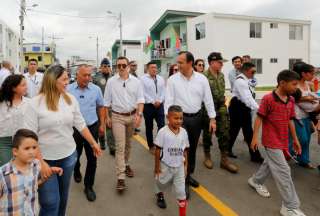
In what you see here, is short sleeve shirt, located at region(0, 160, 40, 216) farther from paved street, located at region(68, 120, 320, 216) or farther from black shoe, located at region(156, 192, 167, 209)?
black shoe, located at region(156, 192, 167, 209)

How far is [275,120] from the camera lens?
3936mm

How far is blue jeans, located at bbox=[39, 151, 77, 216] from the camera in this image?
2822 mm

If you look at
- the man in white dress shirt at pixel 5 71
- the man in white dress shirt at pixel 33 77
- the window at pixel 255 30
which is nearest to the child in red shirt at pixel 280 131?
the man in white dress shirt at pixel 33 77

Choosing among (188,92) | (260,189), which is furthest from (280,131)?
(188,92)

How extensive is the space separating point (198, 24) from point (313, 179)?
24243 millimetres

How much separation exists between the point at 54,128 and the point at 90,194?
166cm

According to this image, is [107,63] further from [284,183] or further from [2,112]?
[284,183]

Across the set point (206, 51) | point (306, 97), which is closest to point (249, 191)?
point (306, 97)

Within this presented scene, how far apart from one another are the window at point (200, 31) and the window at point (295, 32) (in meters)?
8.27

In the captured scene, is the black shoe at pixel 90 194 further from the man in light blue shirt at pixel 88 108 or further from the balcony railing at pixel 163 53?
the balcony railing at pixel 163 53

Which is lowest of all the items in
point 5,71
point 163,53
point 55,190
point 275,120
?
point 55,190

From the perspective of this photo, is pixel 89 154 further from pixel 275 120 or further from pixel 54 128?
pixel 275 120

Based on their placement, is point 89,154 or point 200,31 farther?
point 200,31

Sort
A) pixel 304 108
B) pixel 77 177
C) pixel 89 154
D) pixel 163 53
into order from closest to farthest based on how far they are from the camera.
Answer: pixel 89 154, pixel 77 177, pixel 304 108, pixel 163 53
